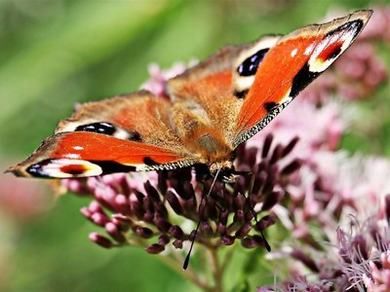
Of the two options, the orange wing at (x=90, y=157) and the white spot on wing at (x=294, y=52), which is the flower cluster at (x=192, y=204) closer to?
the orange wing at (x=90, y=157)

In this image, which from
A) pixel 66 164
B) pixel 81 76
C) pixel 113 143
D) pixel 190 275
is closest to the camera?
pixel 66 164

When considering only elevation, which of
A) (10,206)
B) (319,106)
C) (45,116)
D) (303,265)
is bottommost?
(303,265)

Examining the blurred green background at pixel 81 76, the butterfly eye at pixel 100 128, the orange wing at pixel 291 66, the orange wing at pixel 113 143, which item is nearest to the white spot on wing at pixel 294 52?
the orange wing at pixel 291 66

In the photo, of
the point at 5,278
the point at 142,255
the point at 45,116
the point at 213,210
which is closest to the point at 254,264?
the point at 213,210

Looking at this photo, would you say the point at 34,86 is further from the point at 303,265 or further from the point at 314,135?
the point at 303,265

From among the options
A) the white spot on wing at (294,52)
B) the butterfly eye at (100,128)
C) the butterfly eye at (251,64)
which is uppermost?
the butterfly eye at (251,64)

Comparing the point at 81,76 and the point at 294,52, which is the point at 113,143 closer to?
the point at 294,52

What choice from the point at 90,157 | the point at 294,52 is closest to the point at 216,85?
the point at 294,52
